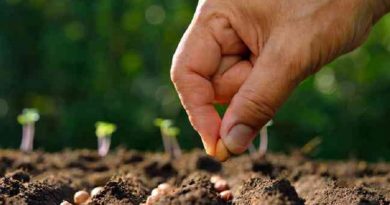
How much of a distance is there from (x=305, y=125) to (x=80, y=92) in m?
1.80

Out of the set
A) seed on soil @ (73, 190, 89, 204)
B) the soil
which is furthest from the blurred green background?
seed on soil @ (73, 190, 89, 204)

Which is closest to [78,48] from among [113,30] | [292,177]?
[113,30]

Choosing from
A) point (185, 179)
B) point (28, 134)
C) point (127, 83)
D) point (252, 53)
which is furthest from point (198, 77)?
point (127, 83)

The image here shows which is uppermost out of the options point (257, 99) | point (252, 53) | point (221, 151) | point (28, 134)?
point (252, 53)

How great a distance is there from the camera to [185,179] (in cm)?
264

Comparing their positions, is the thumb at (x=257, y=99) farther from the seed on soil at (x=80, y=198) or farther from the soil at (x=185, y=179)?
the seed on soil at (x=80, y=198)

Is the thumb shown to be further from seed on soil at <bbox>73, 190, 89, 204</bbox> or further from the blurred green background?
the blurred green background

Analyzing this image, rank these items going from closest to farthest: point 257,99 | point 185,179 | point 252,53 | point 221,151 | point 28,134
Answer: point 257,99 < point 221,151 < point 252,53 < point 185,179 < point 28,134

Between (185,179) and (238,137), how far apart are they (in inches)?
16.9

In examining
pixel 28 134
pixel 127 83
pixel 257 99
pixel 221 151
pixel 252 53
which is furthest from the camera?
pixel 127 83

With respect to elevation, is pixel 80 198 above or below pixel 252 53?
below

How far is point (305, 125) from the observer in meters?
5.68

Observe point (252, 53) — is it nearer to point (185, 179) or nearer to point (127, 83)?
point (185, 179)

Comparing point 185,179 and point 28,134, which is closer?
point 185,179
